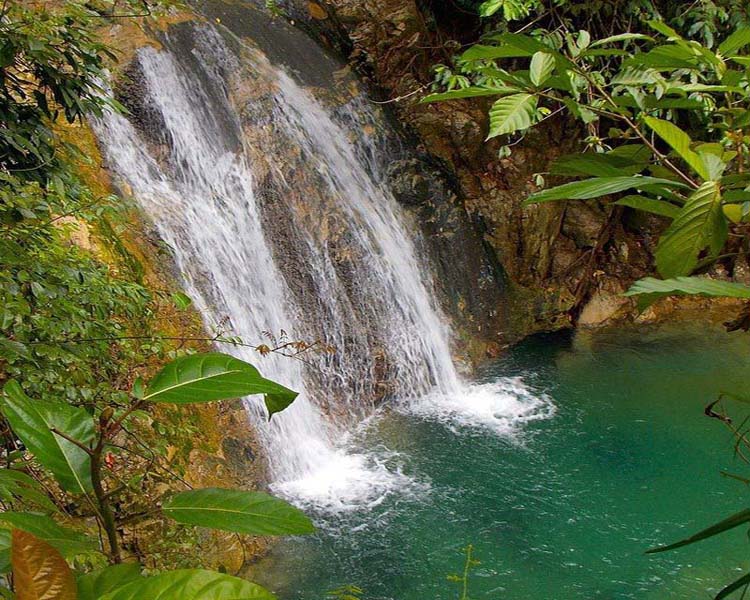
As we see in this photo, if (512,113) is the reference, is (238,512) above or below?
below

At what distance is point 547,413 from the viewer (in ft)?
19.1

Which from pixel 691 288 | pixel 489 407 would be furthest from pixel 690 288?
pixel 489 407

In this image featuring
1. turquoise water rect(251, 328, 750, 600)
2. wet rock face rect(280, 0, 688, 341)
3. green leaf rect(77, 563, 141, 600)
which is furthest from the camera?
wet rock face rect(280, 0, 688, 341)

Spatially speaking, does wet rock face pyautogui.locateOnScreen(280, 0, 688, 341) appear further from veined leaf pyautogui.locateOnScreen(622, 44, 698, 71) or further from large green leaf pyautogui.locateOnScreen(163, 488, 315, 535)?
large green leaf pyautogui.locateOnScreen(163, 488, 315, 535)

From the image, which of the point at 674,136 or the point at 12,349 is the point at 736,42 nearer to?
the point at 674,136

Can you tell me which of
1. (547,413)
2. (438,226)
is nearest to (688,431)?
(547,413)

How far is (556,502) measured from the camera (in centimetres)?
462

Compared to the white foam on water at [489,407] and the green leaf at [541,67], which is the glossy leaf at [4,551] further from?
the white foam on water at [489,407]

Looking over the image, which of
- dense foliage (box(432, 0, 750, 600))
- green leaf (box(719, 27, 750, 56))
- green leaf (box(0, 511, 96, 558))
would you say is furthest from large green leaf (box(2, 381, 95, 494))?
green leaf (box(719, 27, 750, 56))

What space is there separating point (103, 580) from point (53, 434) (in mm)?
231

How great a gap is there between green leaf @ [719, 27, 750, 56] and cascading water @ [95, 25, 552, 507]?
4.07 meters

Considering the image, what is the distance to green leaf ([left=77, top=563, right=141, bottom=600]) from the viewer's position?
61cm

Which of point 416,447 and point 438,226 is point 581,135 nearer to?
point 438,226

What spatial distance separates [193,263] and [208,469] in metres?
1.64
